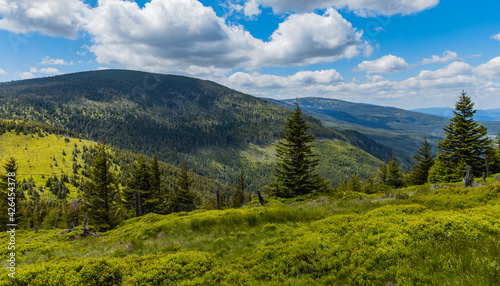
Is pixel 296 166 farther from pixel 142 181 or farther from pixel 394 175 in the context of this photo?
pixel 394 175

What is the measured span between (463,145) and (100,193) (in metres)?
69.3

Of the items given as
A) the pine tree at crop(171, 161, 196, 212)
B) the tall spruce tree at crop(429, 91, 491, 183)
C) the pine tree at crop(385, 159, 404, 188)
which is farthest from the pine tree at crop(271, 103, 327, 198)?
the pine tree at crop(385, 159, 404, 188)

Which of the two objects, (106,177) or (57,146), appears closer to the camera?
(106,177)

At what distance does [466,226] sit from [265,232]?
8107 mm

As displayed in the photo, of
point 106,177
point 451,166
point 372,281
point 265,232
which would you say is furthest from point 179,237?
point 451,166

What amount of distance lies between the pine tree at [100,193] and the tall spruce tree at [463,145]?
63511 millimetres

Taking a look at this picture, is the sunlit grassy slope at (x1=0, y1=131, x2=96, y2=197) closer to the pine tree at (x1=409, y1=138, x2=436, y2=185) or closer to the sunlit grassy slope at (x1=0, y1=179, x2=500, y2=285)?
the sunlit grassy slope at (x1=0, y1=179, x2=500, y2=285)

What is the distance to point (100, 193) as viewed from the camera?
138 feet

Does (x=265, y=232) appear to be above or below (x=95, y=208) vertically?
above

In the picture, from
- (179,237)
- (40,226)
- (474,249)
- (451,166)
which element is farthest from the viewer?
(40,226)

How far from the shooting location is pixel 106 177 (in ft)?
138

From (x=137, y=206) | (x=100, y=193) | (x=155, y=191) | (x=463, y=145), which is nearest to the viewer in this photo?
(x=137, y=206)

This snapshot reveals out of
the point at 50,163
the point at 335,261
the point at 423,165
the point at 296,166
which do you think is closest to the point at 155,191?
the point at 296,166

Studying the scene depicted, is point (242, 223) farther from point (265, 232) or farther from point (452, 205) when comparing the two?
point (452, 205)
